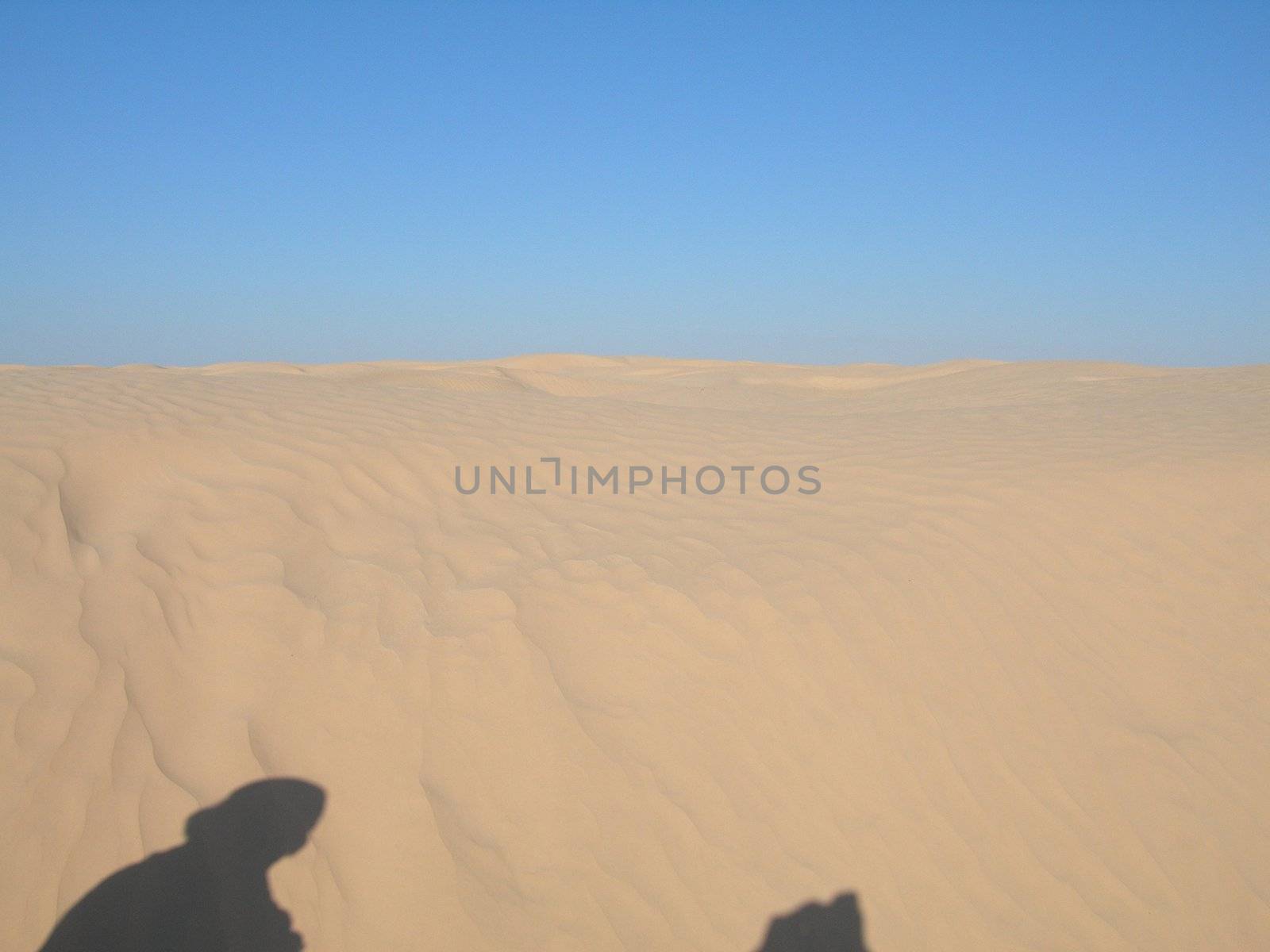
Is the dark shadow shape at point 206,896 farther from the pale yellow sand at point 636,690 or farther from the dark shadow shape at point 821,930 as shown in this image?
the dark shadow shape at point 821,930

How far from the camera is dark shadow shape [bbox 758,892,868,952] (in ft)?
7.95

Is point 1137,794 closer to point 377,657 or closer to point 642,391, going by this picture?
point 377,657

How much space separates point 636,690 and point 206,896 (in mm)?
1542

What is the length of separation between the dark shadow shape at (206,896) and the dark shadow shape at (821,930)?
4.73 ft

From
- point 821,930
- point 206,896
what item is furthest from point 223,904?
point 821,930

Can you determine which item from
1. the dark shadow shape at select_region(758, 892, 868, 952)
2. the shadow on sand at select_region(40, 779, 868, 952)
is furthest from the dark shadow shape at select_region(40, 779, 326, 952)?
the dark shadow shape at select_region(758, 892, 868, 952)

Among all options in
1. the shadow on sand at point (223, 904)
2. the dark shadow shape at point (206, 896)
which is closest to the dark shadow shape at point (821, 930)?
the shadow on sand at point (223, 904)

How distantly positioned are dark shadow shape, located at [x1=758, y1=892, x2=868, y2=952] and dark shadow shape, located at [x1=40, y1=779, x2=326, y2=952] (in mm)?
1443

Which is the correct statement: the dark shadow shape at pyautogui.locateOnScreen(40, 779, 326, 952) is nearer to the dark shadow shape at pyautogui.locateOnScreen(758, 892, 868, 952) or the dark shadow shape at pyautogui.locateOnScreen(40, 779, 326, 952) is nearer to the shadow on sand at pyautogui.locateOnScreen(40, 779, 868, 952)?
the shadow on sand at pyautogui.locateOnScreen(40, 779, 868, 952)

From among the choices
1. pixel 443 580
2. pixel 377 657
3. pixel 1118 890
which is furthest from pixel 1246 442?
pixel 377 657

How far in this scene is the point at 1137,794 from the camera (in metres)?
2.98

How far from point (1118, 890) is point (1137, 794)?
0.43 metres

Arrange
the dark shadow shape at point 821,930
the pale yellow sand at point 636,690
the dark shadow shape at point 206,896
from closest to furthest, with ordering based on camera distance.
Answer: the dark shadow shape at point 206,896 → the dark shadow shape at point 821,930 → the pale yellow sand at point 636,690

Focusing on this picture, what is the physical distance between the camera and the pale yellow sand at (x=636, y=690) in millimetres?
Result: 2547
